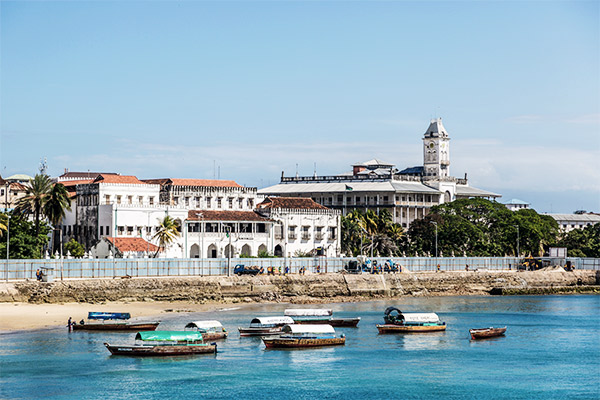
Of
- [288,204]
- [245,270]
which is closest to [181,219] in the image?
[245,270]

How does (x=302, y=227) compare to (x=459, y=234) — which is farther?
(x=459, y=234)

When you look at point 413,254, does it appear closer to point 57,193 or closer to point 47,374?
point 57,193

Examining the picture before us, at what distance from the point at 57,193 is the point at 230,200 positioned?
33.3 m

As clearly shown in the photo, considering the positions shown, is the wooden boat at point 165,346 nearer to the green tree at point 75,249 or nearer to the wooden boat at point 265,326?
the wooden boat at point 265,326

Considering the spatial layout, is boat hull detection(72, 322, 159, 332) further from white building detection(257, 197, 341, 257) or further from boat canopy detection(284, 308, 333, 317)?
white building detection(257, 197, 341, 257)

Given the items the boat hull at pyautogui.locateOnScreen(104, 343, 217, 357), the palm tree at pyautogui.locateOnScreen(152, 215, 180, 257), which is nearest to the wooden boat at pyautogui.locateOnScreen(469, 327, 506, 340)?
the boat hull at pyautogui.locateOnScreen(104, 343, 217, 357)

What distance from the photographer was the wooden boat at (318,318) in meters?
Answer: 83.9

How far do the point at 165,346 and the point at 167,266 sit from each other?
112 ft

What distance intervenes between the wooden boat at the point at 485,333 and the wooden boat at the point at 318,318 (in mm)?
11062

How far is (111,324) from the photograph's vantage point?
7794cm

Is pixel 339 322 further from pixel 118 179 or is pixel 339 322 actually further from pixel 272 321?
pixel 118 179

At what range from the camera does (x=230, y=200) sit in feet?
454

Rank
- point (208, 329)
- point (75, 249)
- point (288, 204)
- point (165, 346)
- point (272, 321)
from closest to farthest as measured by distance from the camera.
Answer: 1. point (165, 346)
2. point (208, 329)
3. point (272, 321)
4. point (75, 249)
5. point (288, 204)

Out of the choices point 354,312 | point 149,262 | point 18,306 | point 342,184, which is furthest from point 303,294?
point 342,184
